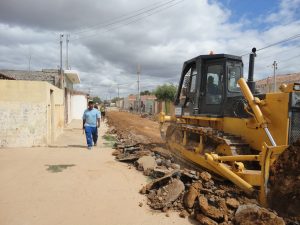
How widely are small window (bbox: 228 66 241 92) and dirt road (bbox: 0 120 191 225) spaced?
9.94 feet

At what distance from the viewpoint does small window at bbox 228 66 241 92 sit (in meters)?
7.91

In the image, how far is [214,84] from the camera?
828 cm

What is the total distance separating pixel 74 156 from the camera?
34.0ft

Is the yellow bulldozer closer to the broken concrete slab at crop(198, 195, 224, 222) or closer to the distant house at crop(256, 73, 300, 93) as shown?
the broken concrete slab at crop(198, 195, 224, 222)

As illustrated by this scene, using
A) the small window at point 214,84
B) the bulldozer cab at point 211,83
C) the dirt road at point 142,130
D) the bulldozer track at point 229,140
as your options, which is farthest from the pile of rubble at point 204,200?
the dirt road at point 142,130

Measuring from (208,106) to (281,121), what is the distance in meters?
2.56

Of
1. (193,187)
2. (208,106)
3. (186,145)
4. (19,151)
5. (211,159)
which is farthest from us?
(19,151)

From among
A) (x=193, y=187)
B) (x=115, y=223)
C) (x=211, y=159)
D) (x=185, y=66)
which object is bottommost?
(x=115, y=223)

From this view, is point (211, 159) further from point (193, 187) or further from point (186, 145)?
point (186, 145)

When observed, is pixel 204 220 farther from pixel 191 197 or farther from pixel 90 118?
pixel 90 118

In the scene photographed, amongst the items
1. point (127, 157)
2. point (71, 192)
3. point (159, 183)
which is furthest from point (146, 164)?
point (71, 192)

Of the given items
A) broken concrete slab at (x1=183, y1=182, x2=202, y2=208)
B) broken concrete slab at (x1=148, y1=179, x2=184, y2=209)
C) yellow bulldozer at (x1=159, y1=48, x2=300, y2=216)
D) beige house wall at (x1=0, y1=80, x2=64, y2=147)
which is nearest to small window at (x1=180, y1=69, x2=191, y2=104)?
yellow bulldozer at (x1=159, y1=48, x2=300, y2=216)

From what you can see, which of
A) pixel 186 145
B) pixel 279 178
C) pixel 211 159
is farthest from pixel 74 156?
pixel 279 178

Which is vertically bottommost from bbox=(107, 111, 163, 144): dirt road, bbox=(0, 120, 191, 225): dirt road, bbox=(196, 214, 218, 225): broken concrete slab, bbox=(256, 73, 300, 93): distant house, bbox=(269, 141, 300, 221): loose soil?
bbox=(107, 111, 163, 144): dirt road
